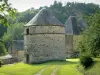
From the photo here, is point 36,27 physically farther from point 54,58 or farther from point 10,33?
point 10,33

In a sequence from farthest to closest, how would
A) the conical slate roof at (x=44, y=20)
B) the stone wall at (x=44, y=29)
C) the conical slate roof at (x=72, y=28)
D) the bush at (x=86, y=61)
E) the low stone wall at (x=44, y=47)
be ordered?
the conical slate roof at (x=72, y=28) → the conical slate roof at (x=44, y=20) → the stone wall at (x=44, y=29) → the low stone wall at (x=44, y=47) → the bush at (x=86, y=61)

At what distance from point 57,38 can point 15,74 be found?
16656mm

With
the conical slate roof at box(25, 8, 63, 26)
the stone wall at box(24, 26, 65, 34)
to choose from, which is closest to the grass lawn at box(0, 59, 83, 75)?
the stone wall at box(24, 26, 65, 34)

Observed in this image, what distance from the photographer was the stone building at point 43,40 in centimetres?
3750

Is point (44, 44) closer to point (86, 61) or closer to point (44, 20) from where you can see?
point (44, 20)

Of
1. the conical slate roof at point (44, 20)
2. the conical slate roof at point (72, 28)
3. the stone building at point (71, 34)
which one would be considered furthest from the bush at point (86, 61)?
the conical slate roof at point (72, 28)

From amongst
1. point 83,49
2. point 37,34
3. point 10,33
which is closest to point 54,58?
point 37,34

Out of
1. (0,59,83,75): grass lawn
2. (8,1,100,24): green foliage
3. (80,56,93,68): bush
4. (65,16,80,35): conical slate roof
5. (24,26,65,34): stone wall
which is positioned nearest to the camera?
(0,59,83,75): grass lawn

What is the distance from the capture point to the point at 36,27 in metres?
38.2

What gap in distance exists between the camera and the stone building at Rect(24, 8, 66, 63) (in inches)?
1476

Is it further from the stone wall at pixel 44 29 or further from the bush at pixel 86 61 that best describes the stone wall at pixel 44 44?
the bush at pixel 86 61

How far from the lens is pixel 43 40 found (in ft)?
124

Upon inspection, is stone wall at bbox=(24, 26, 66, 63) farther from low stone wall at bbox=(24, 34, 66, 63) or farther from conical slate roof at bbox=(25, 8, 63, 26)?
conical slate roof at bbox=(25, 8, 63, 26)

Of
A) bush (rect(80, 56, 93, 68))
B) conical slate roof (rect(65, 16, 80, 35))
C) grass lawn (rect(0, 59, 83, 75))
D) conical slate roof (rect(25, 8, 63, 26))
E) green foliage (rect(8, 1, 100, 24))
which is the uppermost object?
green foliage (rect(8, 1, 100, 24))
